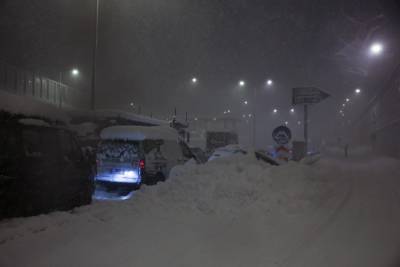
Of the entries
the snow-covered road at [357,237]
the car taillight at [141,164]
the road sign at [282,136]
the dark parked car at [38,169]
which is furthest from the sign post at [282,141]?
the dark parked car at [38,169]

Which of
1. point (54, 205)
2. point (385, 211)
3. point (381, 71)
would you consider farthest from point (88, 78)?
point (385, 211)

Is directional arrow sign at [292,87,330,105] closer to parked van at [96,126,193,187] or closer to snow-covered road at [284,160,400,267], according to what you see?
snow-covered road at [284,160,400,267]

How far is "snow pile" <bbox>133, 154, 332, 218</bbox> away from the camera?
22.1 feet

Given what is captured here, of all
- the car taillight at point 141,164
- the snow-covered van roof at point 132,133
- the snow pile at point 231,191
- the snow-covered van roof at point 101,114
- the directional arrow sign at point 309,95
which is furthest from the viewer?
the snow-covered van roof at point 101,114

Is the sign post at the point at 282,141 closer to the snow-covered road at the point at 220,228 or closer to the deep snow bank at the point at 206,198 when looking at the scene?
the deep snow bank at the point at 206,198

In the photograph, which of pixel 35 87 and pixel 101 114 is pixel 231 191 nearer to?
pixel 101 114

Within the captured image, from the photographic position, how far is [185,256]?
14.1 feet

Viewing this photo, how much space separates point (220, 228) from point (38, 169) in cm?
367

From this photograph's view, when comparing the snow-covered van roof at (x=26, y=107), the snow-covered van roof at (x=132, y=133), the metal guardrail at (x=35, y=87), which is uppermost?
the metal guardrail at (x=35, y=87)

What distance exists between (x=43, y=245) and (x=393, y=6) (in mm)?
14956

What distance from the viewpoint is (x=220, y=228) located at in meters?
5.54

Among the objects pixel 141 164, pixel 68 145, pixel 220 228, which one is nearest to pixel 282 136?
pixel 141 164

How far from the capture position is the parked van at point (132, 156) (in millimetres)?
9094

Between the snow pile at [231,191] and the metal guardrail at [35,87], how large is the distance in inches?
791
